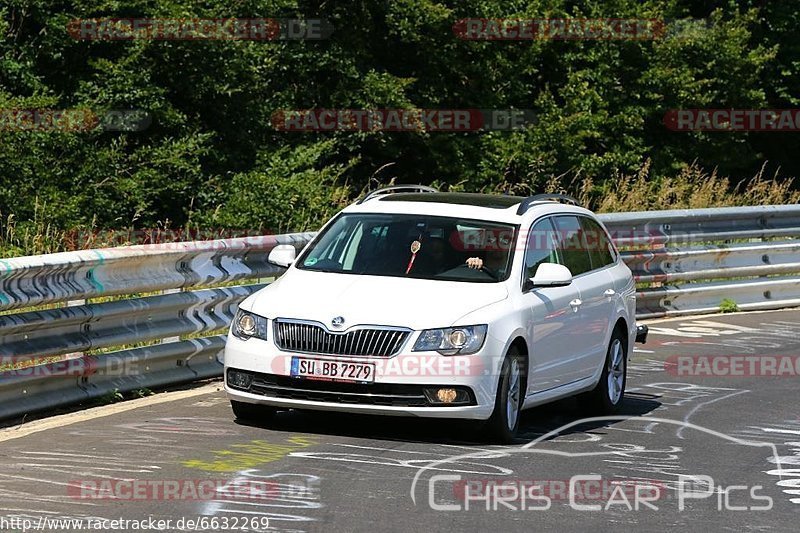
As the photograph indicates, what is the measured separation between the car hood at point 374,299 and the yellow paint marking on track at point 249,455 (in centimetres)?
80

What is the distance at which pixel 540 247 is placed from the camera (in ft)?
38.0

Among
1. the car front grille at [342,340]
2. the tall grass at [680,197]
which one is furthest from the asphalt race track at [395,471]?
the tall grass at [680,197]

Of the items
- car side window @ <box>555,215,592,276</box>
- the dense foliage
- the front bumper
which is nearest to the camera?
the front bumper

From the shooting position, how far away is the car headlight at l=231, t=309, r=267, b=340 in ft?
34.2

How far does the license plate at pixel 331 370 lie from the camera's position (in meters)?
10.0

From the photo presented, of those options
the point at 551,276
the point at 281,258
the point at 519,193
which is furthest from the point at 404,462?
the point at 519,193

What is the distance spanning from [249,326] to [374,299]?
0.86 meters

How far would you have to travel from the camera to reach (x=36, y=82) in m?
24.6

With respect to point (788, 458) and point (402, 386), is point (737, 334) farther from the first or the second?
point (402, 386)

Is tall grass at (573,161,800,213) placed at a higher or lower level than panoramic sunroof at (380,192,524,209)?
lower

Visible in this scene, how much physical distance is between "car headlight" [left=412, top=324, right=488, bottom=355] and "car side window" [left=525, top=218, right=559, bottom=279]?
109 cm

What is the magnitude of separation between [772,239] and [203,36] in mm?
9624
